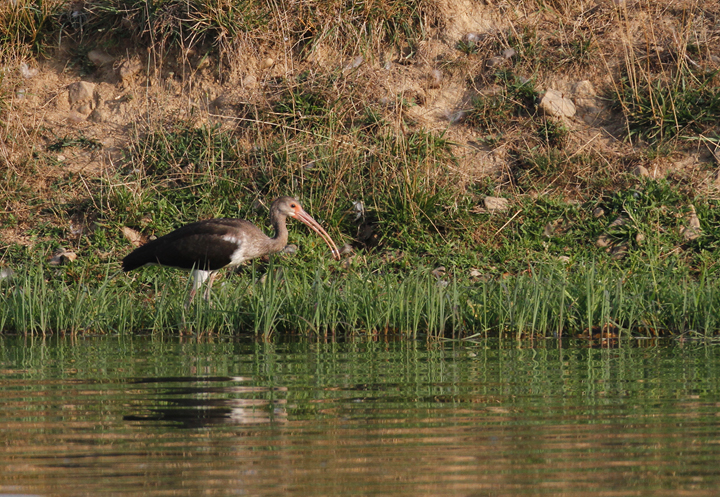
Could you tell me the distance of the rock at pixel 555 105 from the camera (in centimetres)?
1231

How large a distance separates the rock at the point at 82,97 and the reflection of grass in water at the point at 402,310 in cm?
560

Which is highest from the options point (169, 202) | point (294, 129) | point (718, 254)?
point (294, 129)

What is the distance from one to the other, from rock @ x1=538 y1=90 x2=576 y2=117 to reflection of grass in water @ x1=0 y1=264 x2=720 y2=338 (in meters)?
4.75

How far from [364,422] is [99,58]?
10472 mm

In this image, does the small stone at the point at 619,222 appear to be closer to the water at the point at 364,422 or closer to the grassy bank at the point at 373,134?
the grassy bank at the point at 373,134

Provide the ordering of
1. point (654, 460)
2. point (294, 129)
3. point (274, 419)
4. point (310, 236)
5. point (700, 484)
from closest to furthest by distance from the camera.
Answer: point (700, 484), point (654, 460), point (274, 419), point (310, 236), point (294, 129)

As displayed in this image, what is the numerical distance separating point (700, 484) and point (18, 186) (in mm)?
10489

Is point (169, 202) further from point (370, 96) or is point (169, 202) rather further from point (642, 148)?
point (642, 148)

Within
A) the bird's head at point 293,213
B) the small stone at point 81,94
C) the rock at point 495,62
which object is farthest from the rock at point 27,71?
the rock at point 495,62

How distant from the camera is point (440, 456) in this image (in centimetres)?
324

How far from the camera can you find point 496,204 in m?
11.4

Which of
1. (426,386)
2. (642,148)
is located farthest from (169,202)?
(426,386)

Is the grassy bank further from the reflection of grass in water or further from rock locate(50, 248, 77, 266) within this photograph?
the reflection of grass in water

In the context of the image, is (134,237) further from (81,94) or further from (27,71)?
(27,71)
